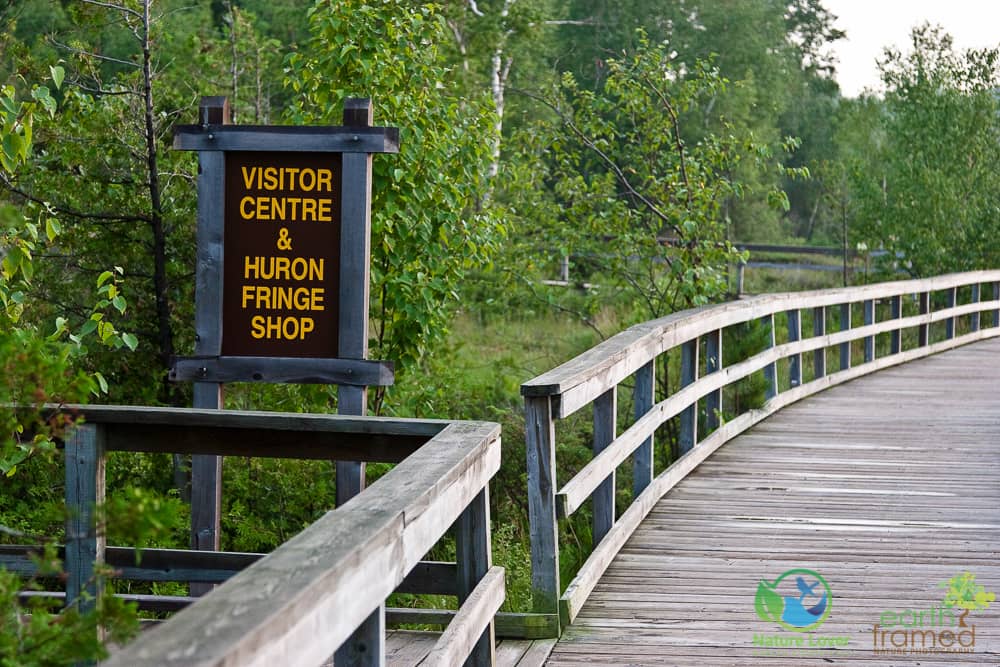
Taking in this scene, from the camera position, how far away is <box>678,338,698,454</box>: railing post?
775 cm

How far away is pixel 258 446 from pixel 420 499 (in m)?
1.48

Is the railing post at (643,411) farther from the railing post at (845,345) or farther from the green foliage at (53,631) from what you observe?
the railing post at (845,345)

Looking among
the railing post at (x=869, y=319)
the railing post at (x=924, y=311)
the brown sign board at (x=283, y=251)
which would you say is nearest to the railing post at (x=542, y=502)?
the brown sign board at (x=283, y=251)

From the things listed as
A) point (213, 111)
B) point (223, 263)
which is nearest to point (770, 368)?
point (223, 263)

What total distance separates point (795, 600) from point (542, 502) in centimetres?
113

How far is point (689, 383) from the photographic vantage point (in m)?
7.80

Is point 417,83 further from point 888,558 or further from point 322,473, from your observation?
point 888,558

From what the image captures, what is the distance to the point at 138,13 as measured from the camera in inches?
330

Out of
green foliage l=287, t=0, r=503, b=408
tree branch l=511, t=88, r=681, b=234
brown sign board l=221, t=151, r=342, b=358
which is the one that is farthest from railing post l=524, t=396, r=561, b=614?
tree branch l=511, t=88, r=681, b=234

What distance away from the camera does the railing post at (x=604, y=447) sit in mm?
5582

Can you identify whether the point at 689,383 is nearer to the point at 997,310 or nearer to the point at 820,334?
the point at 820,334

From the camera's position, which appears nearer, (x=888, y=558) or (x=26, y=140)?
(x=26, y=140)

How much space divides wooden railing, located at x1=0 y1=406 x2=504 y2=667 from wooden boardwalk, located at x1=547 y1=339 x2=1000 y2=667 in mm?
999

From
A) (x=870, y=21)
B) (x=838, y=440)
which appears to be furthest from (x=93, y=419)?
(x=870, y=21)
